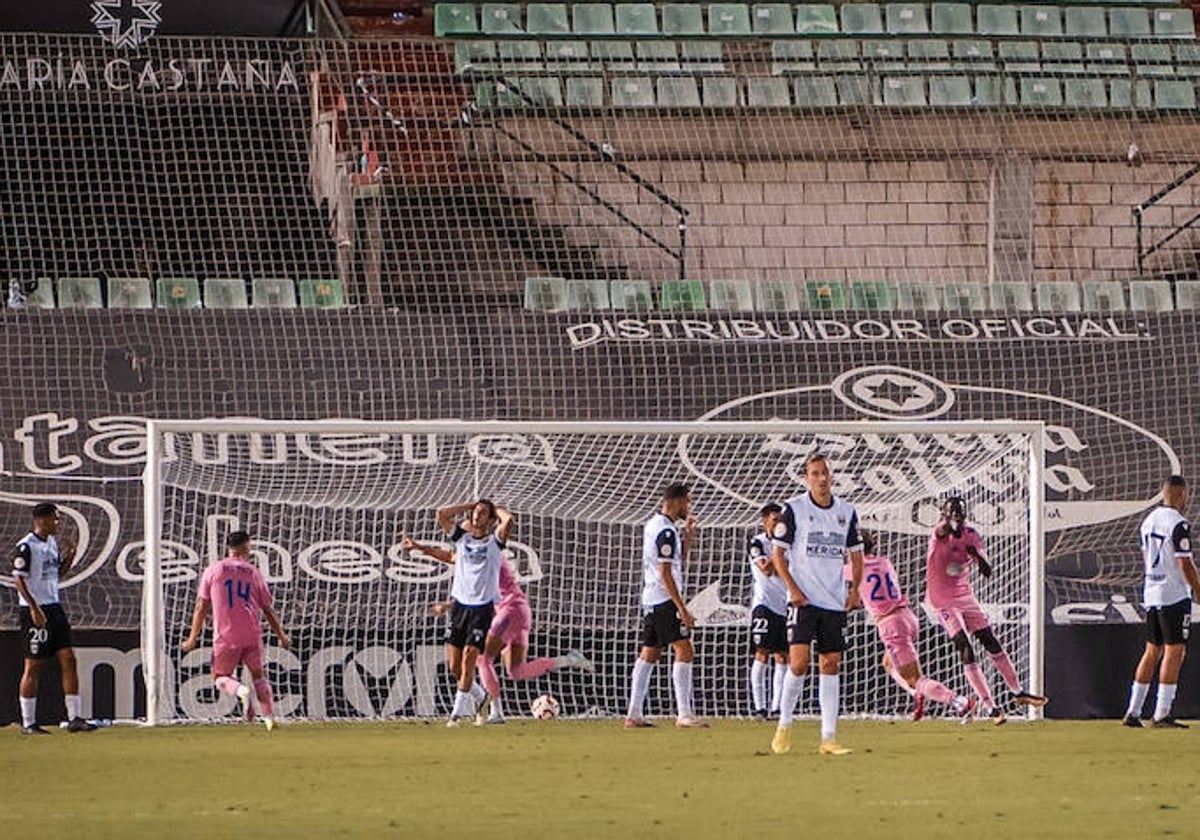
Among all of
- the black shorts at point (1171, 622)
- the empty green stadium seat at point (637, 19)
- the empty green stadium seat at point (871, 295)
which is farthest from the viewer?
the empty green stadium seat at point (637, 19)

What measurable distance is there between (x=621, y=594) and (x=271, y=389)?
4.04 meters

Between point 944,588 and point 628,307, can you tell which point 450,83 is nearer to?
point 628,307

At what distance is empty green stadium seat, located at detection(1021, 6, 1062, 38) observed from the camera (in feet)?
85.0

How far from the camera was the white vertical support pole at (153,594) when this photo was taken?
16.6 m

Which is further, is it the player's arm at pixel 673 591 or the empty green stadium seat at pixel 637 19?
the empty green stadium seat at pixel 637 19

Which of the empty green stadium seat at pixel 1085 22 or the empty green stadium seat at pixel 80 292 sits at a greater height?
the empty green stadium seat at pixel 1085 22

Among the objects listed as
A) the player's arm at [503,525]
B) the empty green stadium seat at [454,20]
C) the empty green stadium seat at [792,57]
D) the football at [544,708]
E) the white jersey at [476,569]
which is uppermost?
the empty green stadium seat at [454,20]

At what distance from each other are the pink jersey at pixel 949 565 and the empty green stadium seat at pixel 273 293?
795 cm

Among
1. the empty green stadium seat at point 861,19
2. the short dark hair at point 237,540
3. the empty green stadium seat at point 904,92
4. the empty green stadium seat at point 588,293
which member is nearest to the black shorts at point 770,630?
the short dark hair at point 237,540

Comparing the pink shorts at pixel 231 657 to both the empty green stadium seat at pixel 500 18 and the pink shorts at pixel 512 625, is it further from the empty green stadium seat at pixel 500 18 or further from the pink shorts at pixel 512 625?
the empty green stadium seat at pixel 500 18

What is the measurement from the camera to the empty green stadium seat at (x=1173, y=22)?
26281mm

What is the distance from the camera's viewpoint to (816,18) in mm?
25859

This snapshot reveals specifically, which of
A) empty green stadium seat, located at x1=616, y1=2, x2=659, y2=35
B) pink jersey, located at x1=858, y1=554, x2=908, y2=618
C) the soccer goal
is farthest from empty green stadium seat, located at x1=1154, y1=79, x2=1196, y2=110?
pink jersey, located at x1=858, y1=554, x2=908, y2=618

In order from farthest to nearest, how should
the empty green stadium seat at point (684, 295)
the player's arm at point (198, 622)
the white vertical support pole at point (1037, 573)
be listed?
the empty green stadium seat at point (684, 295), the white vertical support pole at point (1037, 573), the player's arm at point (198, 622)
